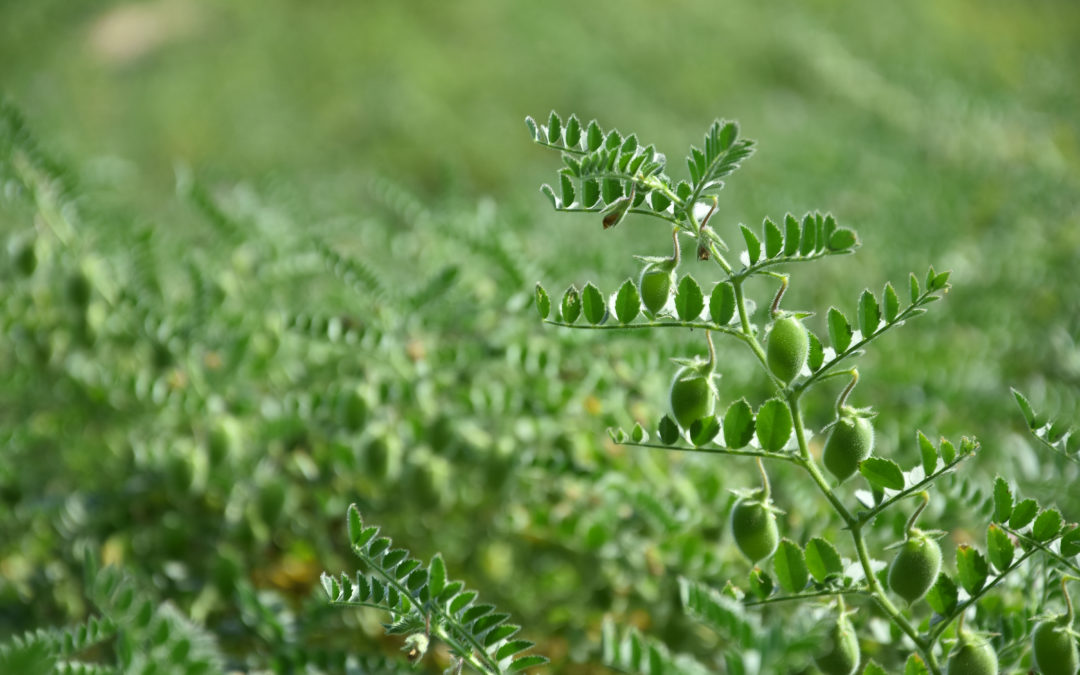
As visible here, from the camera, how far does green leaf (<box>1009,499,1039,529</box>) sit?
491mm

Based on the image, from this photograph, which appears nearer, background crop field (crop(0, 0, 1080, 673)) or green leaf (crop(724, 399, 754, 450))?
green leaf (crop(724, 399, 754, 450))

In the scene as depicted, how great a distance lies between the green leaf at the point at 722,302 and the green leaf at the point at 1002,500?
5.9 inches

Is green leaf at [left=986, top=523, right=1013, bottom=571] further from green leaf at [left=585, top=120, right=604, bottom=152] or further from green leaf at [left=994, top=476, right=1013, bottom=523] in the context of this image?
green leaf at [left=585, top=120, right=604, bottom=152]

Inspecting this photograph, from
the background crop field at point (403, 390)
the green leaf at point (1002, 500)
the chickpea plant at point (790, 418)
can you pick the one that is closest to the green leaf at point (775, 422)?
the chickpea plant at point (790, 418)

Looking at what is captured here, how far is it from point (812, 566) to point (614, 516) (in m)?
0.37

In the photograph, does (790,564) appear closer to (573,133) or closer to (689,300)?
(689,300)

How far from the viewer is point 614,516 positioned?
88cm

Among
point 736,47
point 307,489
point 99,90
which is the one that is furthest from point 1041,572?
point 99,90

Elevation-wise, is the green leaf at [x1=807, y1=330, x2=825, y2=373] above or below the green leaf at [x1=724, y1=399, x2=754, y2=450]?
above

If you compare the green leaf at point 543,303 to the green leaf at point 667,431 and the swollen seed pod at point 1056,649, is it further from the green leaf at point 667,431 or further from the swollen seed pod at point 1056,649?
the swollen seed pod at point 1056,649

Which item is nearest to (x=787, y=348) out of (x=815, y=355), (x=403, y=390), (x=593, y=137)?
(x=815, y=355)

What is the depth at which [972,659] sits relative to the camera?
1.60 ft

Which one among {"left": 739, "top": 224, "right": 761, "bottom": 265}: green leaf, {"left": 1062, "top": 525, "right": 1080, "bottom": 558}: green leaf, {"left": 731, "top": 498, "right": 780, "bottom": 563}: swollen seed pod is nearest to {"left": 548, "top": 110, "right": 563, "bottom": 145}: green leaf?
{"left": 739, "top": 224, "right": 761, "bottom": 265}: green leaf

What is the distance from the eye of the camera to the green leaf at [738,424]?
0.51 meters
